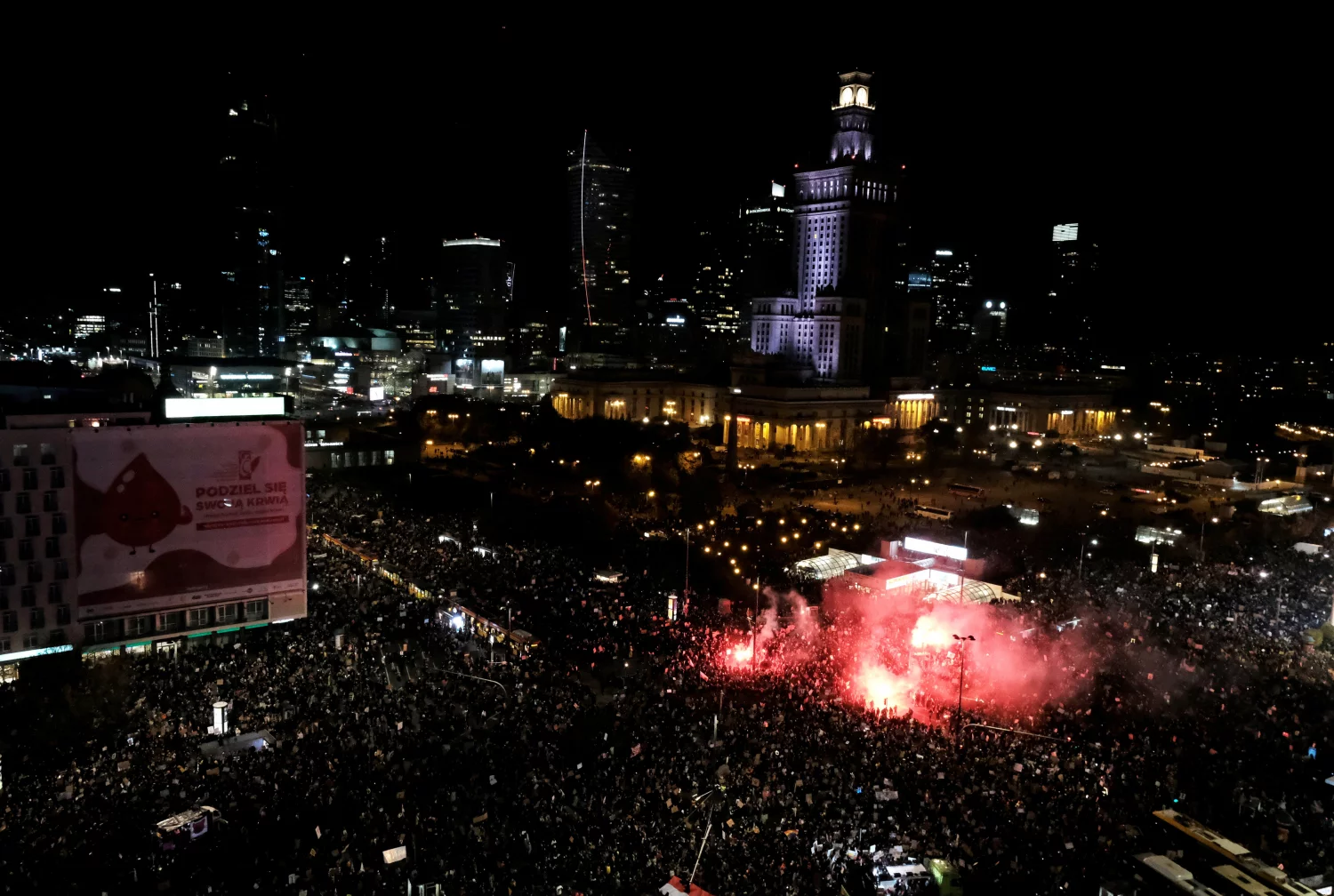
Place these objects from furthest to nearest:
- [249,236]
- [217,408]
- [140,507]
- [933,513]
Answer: [249,236] → [933,513] → [217,408] → [140,507]

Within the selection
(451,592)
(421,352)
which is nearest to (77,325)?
(421,352)

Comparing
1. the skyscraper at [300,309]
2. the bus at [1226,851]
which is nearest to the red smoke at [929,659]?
the bus at [1226,851]

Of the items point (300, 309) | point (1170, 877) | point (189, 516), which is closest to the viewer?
point (1170, 877)

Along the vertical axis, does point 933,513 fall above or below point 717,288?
below

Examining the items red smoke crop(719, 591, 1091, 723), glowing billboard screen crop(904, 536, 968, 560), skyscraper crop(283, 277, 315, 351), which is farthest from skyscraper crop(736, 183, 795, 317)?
red smoke crop(719, 591, 1091, 723)

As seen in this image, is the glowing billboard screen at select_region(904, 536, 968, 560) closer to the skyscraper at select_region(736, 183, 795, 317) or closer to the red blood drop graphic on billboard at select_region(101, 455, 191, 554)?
the red blood drop graphic on billboard at select_region(101, 455, 191, 554)

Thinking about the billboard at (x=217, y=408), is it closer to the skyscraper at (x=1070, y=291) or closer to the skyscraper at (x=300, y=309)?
the skyscraper at (x=300, y=309)

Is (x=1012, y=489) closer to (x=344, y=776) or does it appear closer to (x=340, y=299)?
(x=344, y=776)

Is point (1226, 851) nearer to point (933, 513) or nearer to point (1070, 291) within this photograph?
point (933, 513)

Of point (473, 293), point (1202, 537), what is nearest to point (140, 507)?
point (1202, 537)
